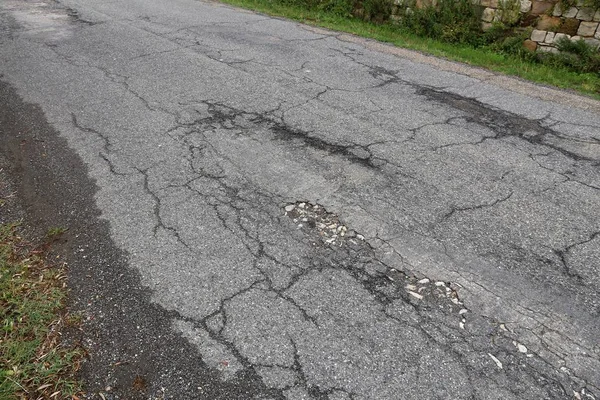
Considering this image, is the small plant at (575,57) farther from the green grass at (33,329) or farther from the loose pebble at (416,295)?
the green grass at (33,329)

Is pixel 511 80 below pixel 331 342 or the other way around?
the other way around

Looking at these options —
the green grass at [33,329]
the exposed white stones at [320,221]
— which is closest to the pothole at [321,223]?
the exposed white stones at [320,221]

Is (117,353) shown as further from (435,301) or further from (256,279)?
(435,301)

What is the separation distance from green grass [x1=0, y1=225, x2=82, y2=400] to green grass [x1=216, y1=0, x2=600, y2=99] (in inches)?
297

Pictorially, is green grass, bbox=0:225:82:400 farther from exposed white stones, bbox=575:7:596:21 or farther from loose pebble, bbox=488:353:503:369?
exposed white stones, bbox=575:7:596:21

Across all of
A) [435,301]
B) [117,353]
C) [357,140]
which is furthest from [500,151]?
[117,353]

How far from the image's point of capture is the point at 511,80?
7551mm

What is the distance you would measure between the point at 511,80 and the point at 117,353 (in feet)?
23.5

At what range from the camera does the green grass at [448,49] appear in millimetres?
7578

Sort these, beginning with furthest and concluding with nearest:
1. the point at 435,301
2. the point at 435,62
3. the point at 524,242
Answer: the point at 435,62 < the point at 524,242 < the point at 435,301

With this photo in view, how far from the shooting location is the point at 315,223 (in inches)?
158

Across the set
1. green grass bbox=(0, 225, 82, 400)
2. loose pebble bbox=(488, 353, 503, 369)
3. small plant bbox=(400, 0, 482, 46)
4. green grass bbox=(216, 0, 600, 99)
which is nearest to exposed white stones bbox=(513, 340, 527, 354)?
loose pebble bbox=(488, 353, 503, 369)

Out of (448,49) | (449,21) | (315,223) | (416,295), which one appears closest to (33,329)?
(315,223)

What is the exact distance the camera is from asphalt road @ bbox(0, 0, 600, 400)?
2.83 meters
